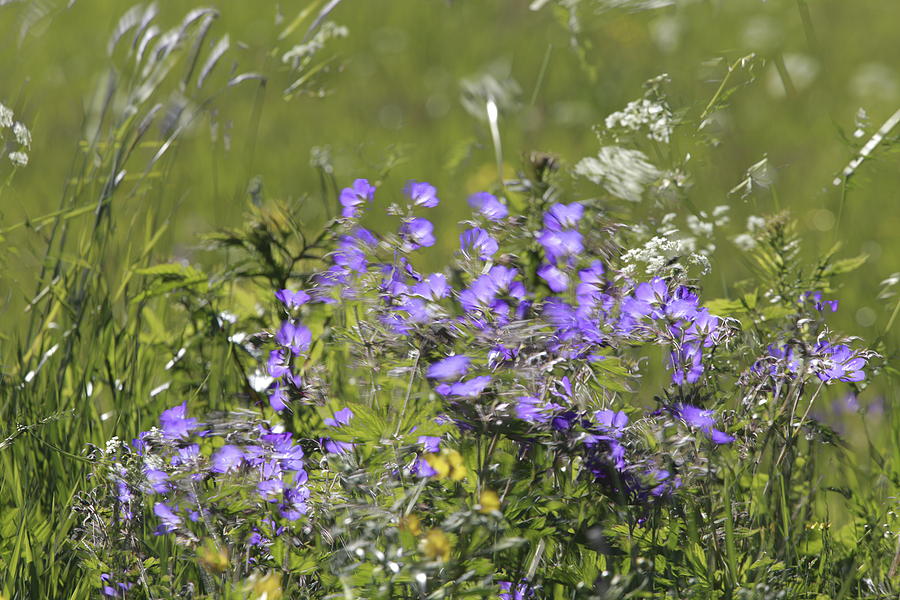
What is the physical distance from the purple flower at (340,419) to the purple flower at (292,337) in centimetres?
12

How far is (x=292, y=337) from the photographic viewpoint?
1.54 m

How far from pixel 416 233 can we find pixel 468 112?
2106mm

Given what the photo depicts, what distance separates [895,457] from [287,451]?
1193 mm

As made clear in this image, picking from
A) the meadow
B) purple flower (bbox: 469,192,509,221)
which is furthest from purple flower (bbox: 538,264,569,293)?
purple flower (bbox: 469,192,509,221)

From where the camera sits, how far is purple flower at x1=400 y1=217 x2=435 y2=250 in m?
1.45

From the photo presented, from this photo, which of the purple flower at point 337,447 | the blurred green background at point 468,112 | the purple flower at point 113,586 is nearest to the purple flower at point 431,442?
the purple flower at point 337,447

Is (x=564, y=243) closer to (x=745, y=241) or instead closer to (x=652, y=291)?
(x=652, y=291)

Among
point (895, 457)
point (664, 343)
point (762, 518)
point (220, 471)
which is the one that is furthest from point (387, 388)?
point (895, 457)

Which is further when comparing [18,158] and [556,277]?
[18,158]

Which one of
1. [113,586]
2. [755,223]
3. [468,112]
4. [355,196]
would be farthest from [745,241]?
[468,112]

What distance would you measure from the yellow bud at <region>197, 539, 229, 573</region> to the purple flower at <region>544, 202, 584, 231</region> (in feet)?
2.26

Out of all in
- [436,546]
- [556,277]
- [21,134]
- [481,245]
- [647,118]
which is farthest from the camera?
[647,118]

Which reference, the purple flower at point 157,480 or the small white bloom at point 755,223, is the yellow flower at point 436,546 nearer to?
the purple flower at point 157,480

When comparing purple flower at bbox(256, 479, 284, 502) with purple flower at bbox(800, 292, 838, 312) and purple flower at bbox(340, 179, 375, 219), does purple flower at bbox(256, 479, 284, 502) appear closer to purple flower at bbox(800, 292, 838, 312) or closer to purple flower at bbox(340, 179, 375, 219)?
purple flower at bbox(340, 179, 375, 219)
